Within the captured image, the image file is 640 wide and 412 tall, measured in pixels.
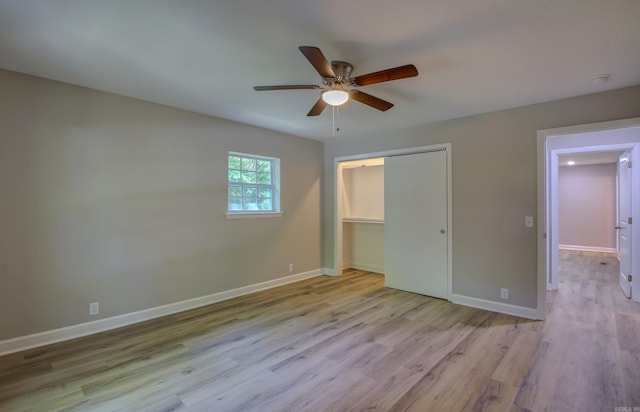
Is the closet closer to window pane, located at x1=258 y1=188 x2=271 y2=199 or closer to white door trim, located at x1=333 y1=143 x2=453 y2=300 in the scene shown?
white door trim, located at x1=333 y1=143 x2=453 y2=300

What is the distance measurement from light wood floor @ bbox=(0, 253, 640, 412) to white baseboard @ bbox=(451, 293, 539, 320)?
12cm

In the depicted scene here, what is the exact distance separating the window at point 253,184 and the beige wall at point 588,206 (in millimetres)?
8248

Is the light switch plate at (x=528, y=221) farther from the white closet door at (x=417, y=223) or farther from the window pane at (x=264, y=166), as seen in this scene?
the window pane at (x=264, y=166)

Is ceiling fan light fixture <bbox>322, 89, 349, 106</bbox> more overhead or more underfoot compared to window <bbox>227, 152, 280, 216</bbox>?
more overhead

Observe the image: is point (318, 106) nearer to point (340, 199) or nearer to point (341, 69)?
point (341, 69)

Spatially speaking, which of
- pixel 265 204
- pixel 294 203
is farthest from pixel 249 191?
pixel 294 203

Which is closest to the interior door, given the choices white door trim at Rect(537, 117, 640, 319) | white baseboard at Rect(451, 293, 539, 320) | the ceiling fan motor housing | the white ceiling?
white door trim at Rect(537, 117, 640, 319)

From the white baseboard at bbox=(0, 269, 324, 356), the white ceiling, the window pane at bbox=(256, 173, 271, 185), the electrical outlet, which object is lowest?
the white baseboard at bbox=(0, 269, 324, 356)

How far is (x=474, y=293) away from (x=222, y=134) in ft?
13.0

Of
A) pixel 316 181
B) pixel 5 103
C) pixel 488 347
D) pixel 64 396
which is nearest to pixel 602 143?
pixel 488 347

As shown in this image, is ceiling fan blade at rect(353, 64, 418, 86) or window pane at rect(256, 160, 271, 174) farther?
window pane at rect(256, 160, 271, 174)

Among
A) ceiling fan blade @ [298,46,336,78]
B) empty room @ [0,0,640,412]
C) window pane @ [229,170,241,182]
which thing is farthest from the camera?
window pane @ [229,170,241,182]

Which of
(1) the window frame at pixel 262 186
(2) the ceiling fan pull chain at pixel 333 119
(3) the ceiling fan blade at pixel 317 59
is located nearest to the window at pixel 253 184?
(1) the window frame at pixel 262 186

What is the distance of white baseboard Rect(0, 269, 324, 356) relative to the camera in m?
2.75
